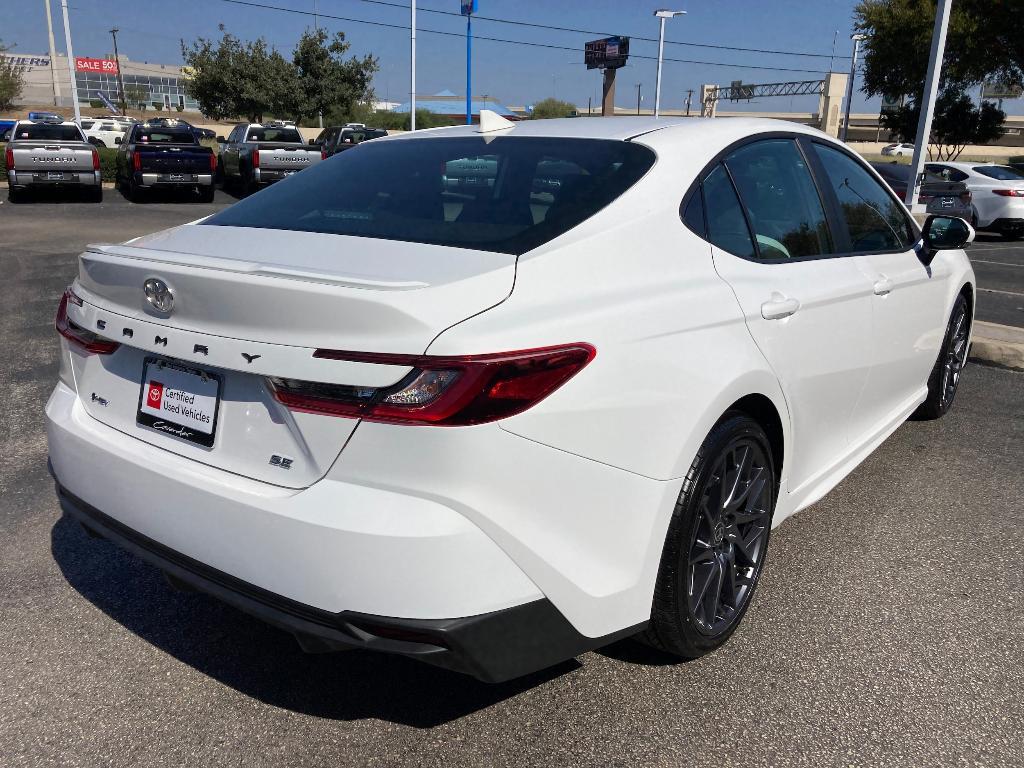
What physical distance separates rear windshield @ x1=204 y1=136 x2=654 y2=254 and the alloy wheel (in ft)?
2.83

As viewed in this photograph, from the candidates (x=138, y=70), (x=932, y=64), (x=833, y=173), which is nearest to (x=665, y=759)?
(x=833, y=173)

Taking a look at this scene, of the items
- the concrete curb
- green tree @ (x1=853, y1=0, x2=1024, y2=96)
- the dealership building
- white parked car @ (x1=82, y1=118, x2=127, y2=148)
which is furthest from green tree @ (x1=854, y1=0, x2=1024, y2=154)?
the dealership building

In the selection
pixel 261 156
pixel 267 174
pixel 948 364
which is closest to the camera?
pixel 948 364

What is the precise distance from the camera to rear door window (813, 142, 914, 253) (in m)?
3.67

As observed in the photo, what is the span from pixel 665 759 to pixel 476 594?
806mm

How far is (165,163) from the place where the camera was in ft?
62.6

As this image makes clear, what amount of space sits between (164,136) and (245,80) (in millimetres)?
26958

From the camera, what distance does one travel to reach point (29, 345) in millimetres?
6598

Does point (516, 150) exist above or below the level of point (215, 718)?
above

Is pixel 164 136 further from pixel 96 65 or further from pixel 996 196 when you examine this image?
pixel 96 65

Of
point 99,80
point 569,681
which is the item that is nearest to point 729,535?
point 569,681

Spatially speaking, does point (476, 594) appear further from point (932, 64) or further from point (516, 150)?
point (932, 64)

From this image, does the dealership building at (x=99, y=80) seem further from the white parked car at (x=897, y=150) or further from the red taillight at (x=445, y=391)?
the red taillight at (x=445, y=391)

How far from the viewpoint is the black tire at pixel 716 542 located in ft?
8.03
